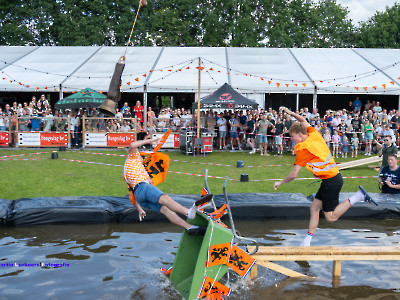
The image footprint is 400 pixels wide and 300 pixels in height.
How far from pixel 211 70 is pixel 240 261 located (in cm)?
1905

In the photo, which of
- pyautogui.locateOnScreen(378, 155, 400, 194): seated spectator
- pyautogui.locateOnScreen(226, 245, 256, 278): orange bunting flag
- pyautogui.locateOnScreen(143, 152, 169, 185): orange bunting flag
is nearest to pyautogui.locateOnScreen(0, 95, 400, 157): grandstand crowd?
pyautogui.locateOnScreen(378, 155, 400, 194): seated spectator

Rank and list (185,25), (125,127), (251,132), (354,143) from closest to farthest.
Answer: (354,143) → (251,132) → (125,127) → (185,25)

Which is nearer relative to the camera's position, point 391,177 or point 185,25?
point 391,177

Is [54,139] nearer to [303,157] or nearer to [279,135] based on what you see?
[279,135]

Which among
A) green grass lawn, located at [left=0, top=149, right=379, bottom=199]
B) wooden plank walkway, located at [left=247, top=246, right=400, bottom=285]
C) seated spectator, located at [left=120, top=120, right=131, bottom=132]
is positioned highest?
seated spectator, located at [left=120, top=120, right=131, bottom=132]

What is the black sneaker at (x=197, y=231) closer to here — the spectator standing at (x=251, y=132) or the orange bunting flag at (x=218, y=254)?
the orange bunting flag at (x=218, y=254)

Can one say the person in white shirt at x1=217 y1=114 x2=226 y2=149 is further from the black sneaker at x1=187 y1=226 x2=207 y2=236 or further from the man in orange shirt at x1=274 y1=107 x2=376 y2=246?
the black sneaker at x1=187 y1=226 x2=207 y2=236

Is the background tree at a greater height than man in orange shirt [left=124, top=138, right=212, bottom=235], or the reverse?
the background tree

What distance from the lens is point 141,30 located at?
143 feet

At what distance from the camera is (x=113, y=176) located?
13.7 meters

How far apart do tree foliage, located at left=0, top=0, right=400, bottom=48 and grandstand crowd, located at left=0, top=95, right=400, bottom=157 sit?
22231 mm

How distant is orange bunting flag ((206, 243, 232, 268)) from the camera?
17.4 feet

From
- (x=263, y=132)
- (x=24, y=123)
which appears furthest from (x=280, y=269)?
(x=24, y=123)

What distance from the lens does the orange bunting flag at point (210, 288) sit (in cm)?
536
